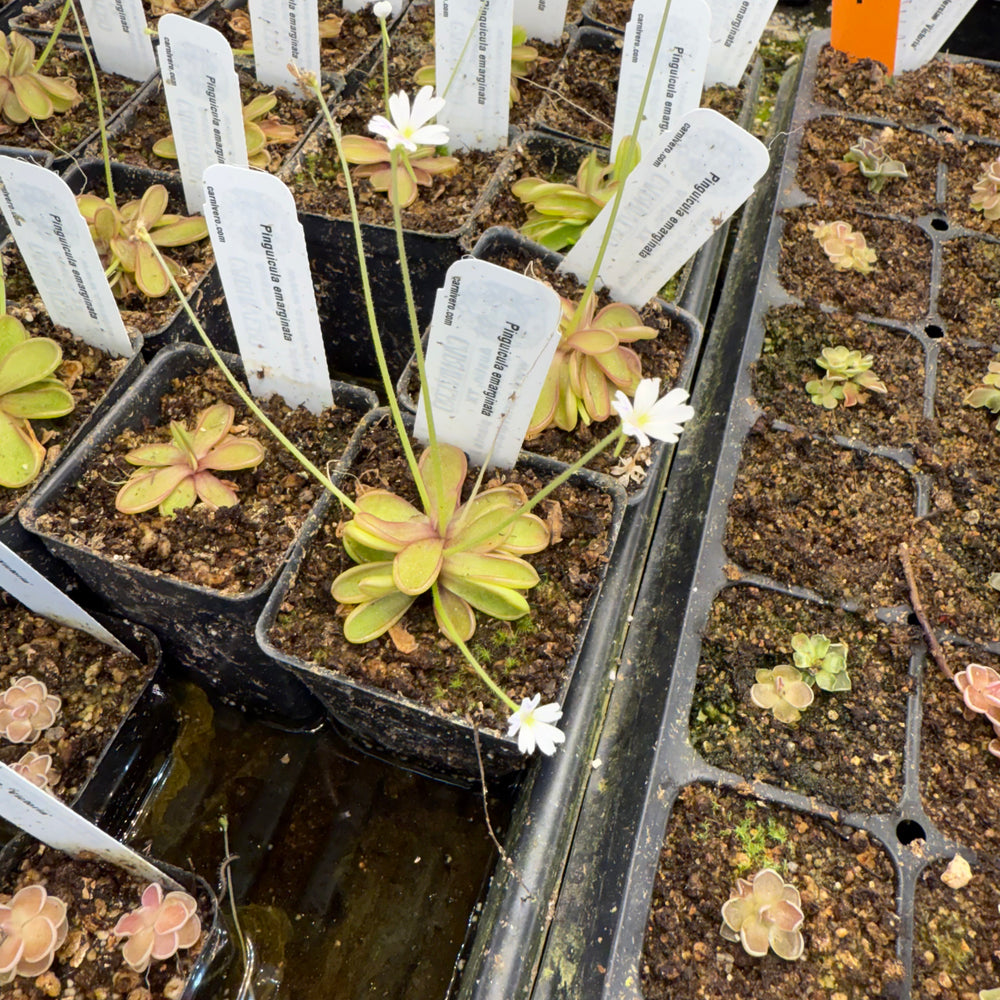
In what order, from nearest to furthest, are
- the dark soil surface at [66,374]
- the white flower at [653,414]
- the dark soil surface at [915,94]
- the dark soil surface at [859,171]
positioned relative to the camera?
the white flower at [653,414]
the dark soil surface at [66,374]
the dark soil surface at [859,171]
the dark soil surface at [915,94]

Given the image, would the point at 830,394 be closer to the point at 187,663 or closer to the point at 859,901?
the point at 859,901

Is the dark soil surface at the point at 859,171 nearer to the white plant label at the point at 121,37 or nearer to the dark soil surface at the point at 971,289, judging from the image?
the dark soil surface at the point at 971,289

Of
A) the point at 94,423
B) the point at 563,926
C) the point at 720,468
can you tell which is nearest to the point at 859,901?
the point at 563,926

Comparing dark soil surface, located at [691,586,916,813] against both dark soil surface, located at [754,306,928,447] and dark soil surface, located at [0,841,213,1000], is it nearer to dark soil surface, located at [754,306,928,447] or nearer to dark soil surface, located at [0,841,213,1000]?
dark soil surface, located at [754,306,928,447]

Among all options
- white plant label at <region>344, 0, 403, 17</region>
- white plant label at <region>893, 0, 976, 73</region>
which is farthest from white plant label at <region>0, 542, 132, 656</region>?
white plant label at <region>893, 0, 976, 73</region>

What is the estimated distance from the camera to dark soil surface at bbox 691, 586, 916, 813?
1329 mm

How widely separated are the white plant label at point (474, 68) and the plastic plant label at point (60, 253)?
0.80 meters

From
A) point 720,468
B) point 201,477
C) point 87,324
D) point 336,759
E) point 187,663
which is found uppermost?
point 87,324

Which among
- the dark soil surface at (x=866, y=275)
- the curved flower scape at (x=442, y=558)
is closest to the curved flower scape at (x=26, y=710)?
the curved flower scape at (x=442, y=558)

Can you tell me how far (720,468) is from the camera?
64.5 inches

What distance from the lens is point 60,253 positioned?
138cm

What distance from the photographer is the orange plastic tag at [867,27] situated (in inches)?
80.7

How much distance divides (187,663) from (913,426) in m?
1.50

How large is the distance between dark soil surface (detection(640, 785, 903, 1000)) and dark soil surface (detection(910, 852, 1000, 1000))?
0.15ft
